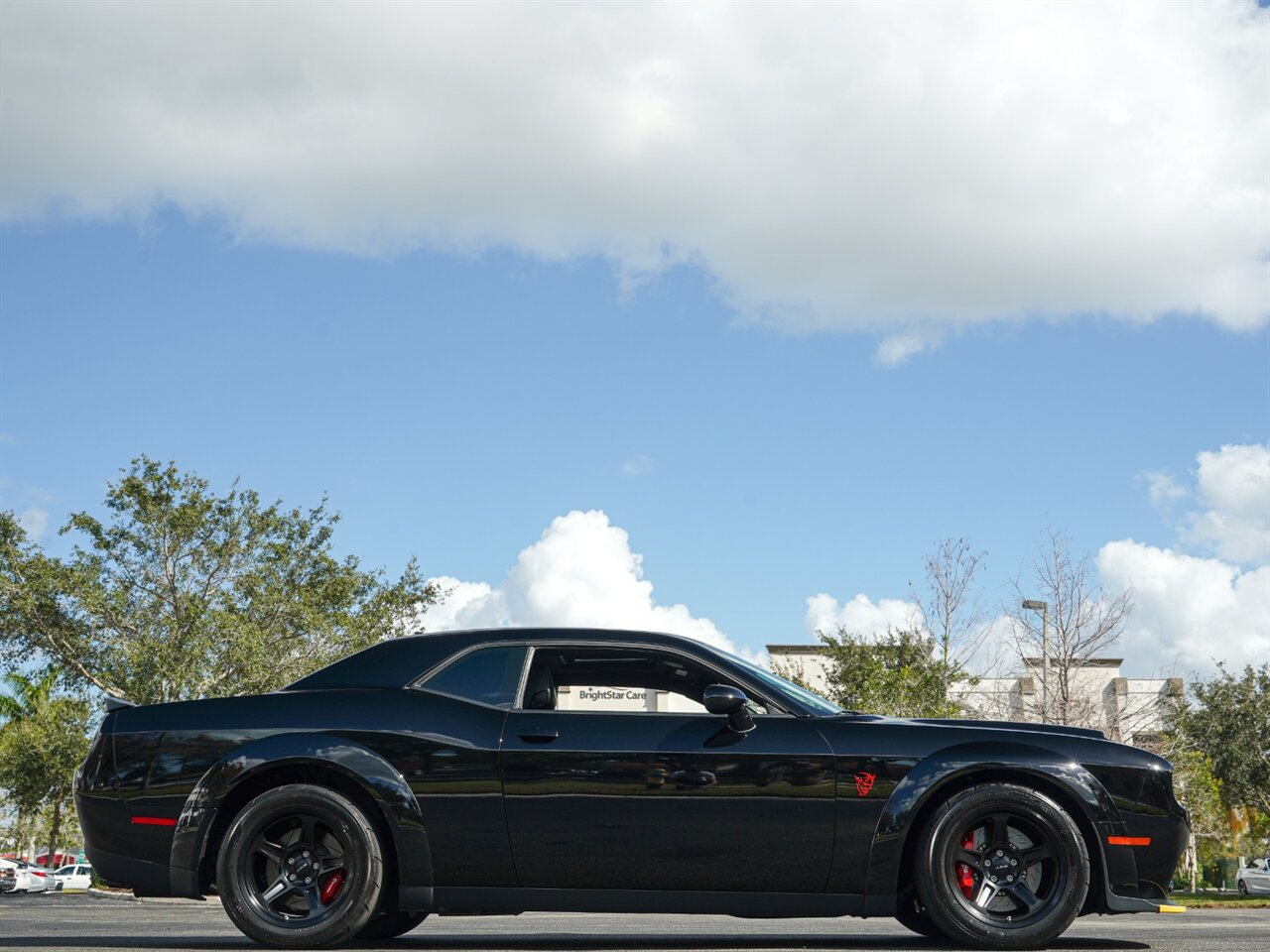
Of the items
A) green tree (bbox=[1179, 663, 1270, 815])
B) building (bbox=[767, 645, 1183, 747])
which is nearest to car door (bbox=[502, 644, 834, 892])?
building (bbox=[767, 645, 1183, 747])

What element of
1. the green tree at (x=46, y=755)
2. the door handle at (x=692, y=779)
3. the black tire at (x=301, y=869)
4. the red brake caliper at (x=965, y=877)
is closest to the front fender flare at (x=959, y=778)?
the red brake caliper at (x=965, y=877)

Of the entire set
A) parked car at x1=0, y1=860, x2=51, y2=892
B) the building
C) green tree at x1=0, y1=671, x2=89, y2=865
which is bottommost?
parked car at x1=0, y1=860, x2=51, y2=892

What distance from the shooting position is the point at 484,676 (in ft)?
19.8

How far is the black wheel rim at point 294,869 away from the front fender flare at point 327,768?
0.73ft

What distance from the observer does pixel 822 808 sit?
18.6 feet

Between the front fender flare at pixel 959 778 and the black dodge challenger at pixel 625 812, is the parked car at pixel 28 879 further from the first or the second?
the front fender flare at pixel 959 778

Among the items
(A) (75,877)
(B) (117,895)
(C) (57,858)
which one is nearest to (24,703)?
(A) (75,877)

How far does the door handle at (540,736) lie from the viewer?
18.9 ft

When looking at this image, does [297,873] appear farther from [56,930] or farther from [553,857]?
[56,930]

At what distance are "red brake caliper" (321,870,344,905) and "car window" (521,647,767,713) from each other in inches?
43.4

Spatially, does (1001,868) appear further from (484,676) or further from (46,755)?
(46,755)

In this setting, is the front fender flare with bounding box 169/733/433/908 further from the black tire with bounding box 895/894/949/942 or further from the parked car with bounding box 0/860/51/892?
the parked car with bounding box 0/860/51/892

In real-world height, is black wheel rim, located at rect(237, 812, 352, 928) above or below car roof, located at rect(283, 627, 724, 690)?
below

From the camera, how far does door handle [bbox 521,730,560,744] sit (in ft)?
18.9
